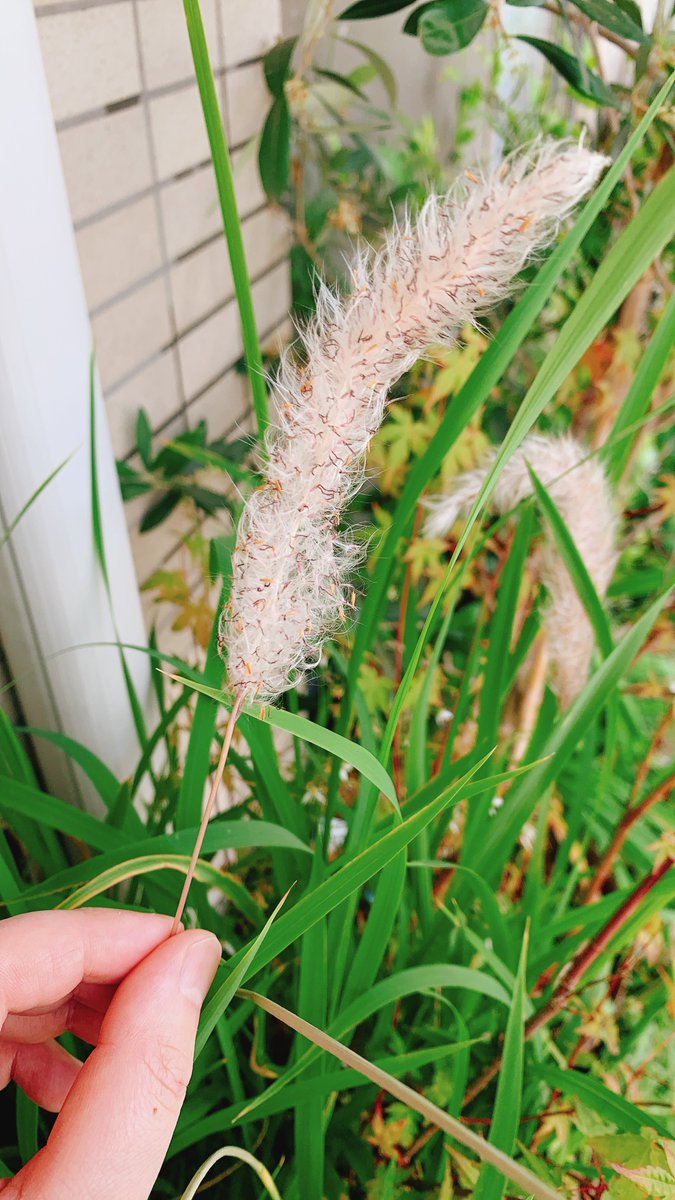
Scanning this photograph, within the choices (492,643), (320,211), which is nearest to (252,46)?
(320,211)

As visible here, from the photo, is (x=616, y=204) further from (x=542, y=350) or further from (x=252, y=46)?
(x=252, y=46)

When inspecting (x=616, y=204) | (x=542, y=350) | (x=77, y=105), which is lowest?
(x=542, y=350)

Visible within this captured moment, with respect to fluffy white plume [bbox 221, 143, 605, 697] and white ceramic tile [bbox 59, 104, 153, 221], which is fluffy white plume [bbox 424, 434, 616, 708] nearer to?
fluffy white plume [bbox 221, 143, 605, 697]

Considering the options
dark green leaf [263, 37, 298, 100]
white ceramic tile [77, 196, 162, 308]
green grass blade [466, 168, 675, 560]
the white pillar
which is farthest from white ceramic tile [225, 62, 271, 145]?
green grass blade [466, 168, 675, 560]

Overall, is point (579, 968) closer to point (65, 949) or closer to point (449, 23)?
point (65, 949)

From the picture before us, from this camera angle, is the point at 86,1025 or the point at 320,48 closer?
the point at 86,1025

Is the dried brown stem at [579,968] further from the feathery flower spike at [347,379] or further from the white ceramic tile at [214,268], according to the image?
the white ceramic tile at [214,268]

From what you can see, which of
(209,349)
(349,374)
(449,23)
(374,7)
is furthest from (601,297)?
(209,349)
